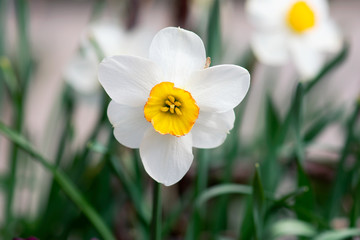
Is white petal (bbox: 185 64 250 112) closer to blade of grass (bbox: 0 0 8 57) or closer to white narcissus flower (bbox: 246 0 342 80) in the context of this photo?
white narcissus flower (bbox: 246 0 342 80)

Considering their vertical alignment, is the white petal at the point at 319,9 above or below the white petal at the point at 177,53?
above

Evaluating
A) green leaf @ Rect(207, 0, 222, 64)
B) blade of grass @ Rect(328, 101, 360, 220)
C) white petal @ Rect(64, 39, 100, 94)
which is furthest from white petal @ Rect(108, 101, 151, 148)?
white petal @ Rect(64, 39, 100, 94)

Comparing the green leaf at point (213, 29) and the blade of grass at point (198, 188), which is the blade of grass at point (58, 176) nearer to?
the blade of grass at point (198, 188)

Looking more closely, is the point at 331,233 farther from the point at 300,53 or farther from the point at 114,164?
the point at 300,53

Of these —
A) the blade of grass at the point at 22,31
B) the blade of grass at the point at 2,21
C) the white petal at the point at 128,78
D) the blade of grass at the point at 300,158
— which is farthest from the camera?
the blade of grass at the point at 2,21

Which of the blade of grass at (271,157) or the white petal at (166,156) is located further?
the blade of grass at (271,157)

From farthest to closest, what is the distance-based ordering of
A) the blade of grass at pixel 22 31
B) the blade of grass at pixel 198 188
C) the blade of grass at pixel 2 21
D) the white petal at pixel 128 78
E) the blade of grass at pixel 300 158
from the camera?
the blade of grass at pixel 2 21 < the blade of grass at pixel 22 31 < the blade of grass at pixel 198 188 < the blade of grass at pixel 300 158 < the white petal at pixel 128 78

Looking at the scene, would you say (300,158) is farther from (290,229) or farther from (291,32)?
(291,32)

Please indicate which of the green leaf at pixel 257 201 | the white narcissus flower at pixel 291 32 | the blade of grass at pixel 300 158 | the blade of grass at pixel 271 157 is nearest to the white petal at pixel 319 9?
the white narcissus flower at pixel 291 32
